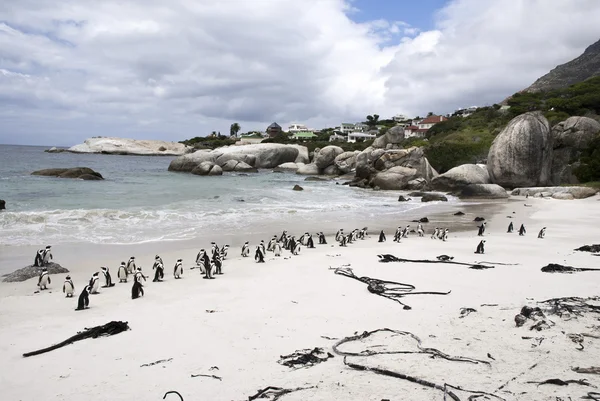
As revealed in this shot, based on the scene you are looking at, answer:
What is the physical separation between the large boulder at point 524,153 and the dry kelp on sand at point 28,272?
96.7 feet

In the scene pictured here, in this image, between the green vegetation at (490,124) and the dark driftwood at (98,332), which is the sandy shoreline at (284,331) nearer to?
the dark driftwood at (98,332)

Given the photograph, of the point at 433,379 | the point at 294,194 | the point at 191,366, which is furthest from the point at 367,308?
the point at 294,194

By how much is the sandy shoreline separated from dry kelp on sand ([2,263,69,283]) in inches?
12.4

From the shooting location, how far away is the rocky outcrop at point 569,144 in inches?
1312

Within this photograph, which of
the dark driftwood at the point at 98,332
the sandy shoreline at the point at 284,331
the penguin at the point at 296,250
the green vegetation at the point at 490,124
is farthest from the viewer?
the green vegetation at the point at 490,124

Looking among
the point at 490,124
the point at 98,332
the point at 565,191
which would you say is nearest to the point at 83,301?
the point at 98,332

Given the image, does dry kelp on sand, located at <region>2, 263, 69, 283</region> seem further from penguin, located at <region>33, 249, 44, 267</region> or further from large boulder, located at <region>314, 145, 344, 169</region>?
large boulder, located at <region>314, 145, 344, 169</region>

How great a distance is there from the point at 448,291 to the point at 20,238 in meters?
13.4

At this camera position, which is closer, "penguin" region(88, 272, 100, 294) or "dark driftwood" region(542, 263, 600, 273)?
"penguin" region(88, 272, 100, 294)

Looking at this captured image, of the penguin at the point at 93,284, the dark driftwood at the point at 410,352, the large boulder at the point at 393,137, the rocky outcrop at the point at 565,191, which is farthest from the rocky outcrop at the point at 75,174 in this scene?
the dark driftwood at the point at 410,352

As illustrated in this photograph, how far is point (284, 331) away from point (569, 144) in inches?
1402

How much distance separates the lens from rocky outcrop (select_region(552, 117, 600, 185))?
3331cm

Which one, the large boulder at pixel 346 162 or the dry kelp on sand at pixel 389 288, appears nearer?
the dry kelp on sand at pixel 389 288

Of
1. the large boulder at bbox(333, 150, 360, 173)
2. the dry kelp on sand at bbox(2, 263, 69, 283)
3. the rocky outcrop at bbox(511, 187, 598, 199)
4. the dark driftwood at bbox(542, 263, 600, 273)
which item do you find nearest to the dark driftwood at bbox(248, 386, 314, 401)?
the dark driftwood at bbox(542, 263, 600, 273)
